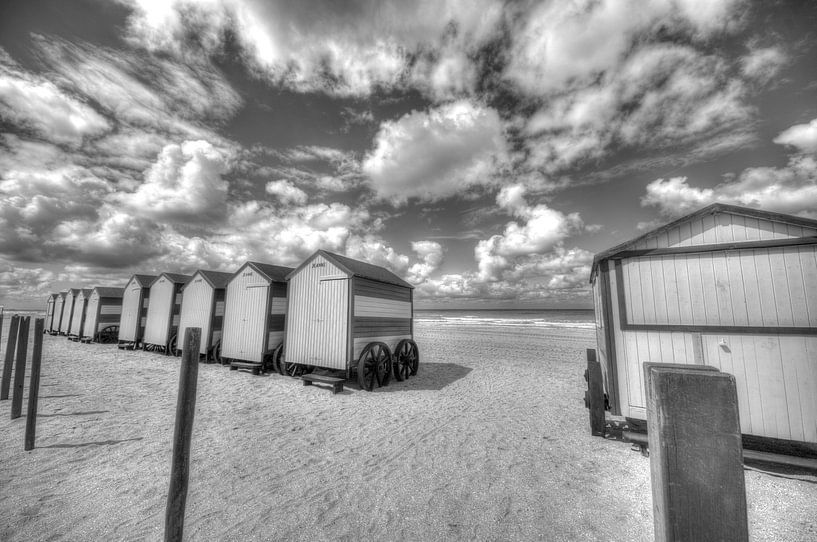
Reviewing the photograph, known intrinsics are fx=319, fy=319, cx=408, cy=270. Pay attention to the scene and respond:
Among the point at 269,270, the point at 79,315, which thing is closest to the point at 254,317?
the point at 269,270

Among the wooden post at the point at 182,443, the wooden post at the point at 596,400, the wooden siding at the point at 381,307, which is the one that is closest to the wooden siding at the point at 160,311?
the wooden siding at the point at 381,307

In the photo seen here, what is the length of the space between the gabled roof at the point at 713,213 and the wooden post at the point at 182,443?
718 centimetres

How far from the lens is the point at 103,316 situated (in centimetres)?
2467

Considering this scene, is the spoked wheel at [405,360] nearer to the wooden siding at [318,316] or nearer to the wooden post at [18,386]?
the wooden siding at [318,316]

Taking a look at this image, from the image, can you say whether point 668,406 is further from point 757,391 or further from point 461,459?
point 757,391

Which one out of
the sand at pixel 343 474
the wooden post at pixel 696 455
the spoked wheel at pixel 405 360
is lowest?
the sand at pixel 343 474

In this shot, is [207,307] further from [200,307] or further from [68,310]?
[68,310]

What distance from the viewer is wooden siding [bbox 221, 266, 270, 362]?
1330 cm

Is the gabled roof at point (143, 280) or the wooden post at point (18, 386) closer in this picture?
the wooden post at point (18, 386)

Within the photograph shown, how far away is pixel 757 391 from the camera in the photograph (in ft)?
17.9

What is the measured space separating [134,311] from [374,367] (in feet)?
67.6

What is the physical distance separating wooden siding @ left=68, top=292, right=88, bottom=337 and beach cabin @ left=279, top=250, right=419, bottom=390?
26.3 m

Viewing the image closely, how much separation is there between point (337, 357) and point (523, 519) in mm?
7716

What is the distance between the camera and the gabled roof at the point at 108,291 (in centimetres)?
2512
